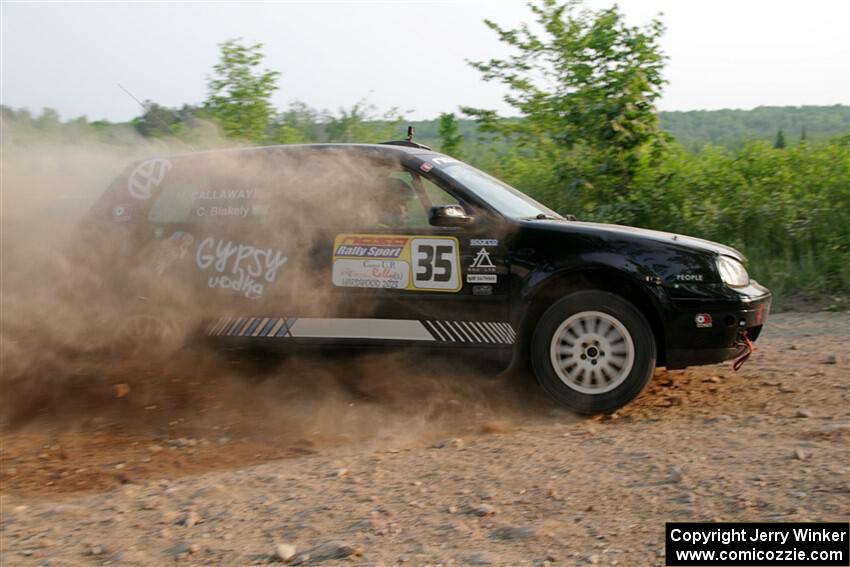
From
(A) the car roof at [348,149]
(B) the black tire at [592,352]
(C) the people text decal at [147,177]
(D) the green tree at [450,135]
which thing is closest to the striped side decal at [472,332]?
(B) the black tire at [592,352]

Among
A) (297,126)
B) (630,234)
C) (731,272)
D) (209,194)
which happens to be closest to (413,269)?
(630,234)

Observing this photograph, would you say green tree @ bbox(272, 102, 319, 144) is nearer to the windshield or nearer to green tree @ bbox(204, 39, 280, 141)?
green tree @ bbox(204, 39, 280, 141)

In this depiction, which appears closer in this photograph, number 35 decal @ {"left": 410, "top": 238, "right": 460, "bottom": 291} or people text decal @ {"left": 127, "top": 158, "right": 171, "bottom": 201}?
number 35 decal @ {"left": 410, "top": 238, "right": 460, "bottom": 291}

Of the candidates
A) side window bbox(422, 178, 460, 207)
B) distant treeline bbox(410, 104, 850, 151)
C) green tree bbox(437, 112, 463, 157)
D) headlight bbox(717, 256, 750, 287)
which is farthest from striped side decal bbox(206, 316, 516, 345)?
green tree bbox(437, 112, 463, 157)

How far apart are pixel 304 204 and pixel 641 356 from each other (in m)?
2.48

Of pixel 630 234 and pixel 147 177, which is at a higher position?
pixel 147 177

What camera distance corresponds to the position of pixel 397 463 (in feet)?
15.9

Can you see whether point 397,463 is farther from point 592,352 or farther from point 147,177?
point 147,177

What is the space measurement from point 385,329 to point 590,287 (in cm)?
136

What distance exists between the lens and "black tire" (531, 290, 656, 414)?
5562 millimetres

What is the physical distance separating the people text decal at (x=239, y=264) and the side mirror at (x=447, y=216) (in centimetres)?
108

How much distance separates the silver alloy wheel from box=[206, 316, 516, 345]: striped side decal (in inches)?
13.3

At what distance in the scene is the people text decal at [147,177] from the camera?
6.59 metres

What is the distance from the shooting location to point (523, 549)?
368cm
